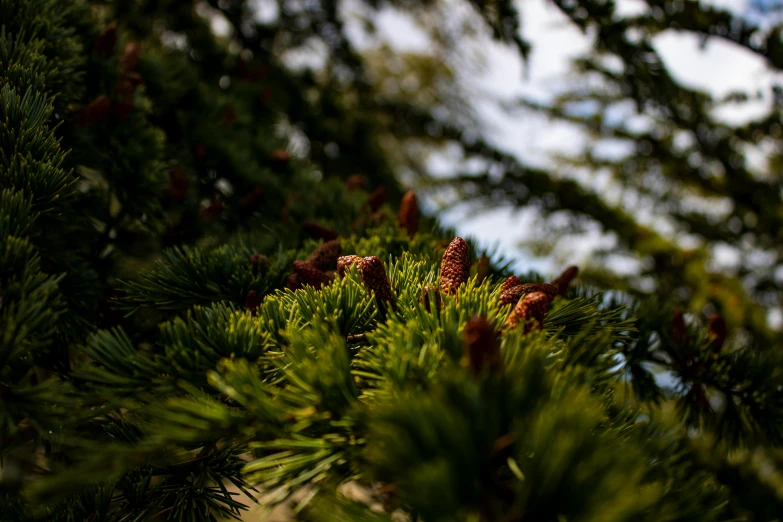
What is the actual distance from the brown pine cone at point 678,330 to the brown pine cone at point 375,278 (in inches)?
17.7

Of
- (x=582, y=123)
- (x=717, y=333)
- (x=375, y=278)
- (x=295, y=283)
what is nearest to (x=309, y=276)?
(x=295, y=283)

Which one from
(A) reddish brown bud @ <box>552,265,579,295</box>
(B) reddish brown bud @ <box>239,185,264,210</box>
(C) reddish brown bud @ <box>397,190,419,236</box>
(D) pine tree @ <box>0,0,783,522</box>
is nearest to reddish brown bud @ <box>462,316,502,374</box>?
(D) pine tree @ <box>0,0,783,522</box>

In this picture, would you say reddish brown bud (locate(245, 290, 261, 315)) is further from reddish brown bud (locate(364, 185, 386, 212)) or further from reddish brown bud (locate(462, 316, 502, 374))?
reddish brown bud (locate(364, 185, 386, 212))

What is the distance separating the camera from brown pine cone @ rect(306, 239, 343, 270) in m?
0.66

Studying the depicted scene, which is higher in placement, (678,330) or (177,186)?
(678,330)

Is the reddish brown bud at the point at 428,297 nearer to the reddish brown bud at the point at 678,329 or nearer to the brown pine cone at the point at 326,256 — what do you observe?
the brown pine cone at the point at 326,256

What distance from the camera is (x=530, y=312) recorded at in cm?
45

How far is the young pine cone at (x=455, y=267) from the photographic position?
52 cm

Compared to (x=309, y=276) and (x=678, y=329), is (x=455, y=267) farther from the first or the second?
(x=678, y=329)

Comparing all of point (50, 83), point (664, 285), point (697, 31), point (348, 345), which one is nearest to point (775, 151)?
point (664, 285)

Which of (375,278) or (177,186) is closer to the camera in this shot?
(375,278)

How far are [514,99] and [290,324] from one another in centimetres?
217

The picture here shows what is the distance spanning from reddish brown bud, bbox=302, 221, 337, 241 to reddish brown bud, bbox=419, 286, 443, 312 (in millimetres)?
331

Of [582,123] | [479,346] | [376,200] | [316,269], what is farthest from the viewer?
[582,123]
